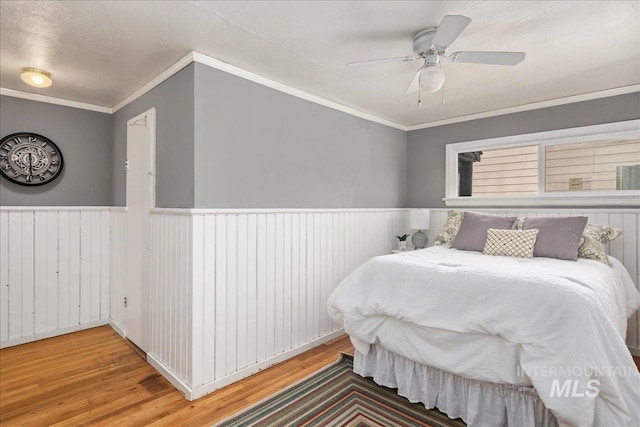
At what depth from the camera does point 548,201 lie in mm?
3455

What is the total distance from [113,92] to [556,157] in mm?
4466

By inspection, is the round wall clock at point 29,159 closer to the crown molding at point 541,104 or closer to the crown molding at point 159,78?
the crown molding at point 159,78

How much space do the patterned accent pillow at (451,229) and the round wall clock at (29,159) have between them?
13.3 ft

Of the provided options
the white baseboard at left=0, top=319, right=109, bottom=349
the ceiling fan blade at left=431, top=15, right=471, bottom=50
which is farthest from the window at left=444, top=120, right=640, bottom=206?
the white baseboard at left=0, top=319, right=109, bottom=349

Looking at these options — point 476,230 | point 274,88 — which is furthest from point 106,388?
point 476,230

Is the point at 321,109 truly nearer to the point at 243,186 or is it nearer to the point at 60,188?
the point at 243,186

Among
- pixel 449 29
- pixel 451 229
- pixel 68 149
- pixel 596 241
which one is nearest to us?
pixel 449 29

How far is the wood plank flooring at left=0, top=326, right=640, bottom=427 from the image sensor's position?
2049mm

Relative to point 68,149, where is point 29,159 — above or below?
below

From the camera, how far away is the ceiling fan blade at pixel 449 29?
164 cm

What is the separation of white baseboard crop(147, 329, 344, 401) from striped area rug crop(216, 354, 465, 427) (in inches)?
14.6

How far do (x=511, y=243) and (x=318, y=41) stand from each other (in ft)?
7.50

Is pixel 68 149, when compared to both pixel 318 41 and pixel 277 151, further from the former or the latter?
pixel 318 41

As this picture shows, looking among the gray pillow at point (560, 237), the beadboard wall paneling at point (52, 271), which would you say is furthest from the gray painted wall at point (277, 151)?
the beadboard wall paneling at point (52, 271)
